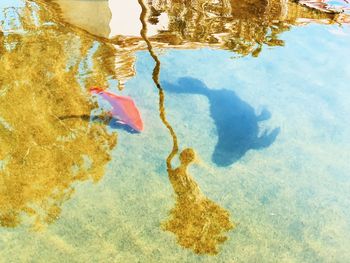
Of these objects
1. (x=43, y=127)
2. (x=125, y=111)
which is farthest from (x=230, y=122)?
(x=43, y=127)

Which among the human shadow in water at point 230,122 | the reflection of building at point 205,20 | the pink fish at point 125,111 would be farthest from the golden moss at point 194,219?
the reflection of building at point 205,20

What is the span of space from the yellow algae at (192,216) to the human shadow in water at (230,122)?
397mm

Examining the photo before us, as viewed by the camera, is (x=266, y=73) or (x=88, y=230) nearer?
(x=88, y=230)

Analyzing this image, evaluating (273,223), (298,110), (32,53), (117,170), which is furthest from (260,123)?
(32,53)

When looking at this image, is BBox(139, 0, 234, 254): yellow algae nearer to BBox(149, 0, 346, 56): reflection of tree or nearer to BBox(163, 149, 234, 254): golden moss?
BBox(163, 149, 234, 254): golden moss

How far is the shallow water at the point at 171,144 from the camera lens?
3045mm

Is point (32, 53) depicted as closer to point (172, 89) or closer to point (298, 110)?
point (172, 89)

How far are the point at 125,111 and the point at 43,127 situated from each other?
835 millimetres

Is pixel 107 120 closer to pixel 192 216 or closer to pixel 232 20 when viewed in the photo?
pixel 192 216

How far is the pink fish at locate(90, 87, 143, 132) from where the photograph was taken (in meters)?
3.91

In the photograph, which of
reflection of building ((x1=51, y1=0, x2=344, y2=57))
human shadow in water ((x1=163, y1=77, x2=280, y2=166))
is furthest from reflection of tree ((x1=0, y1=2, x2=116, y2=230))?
human shadow in water ((x1=163, y1=77, x2=280, y2=166))

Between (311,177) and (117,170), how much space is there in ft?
6.31

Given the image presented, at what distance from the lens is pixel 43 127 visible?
3766mm

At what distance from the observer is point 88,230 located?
118 inches
